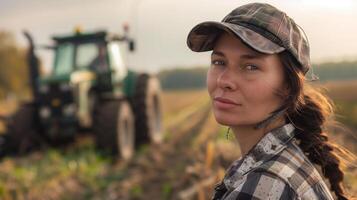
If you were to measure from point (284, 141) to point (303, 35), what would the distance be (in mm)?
427

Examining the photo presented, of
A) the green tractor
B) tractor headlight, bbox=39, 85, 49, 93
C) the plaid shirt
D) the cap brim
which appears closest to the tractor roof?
the green tractor

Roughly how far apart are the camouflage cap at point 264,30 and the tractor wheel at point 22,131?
311 inches

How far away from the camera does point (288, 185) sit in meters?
1.53

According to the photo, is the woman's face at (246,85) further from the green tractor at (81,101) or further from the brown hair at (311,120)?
the green tractor at (81,101)

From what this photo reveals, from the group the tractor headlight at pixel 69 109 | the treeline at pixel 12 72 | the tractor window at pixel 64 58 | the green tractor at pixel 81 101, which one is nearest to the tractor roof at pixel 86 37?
the green tractor at pixel 81 101

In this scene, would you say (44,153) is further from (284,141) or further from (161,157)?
(284,141)

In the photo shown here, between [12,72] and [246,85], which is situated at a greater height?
[246,85]

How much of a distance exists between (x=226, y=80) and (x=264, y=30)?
0.72 feet

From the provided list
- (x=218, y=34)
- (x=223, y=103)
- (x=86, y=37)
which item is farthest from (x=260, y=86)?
(x=86, y=37)

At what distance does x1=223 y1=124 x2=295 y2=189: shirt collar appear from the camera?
1707 millimetres

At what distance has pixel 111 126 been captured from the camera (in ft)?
28.5

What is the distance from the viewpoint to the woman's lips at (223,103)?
1.79 meters

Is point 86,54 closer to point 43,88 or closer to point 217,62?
point 43,88

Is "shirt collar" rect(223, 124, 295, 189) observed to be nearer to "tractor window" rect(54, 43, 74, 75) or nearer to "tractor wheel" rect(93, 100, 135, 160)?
"tractor wheel" rect(93, 100, 135, 160)
